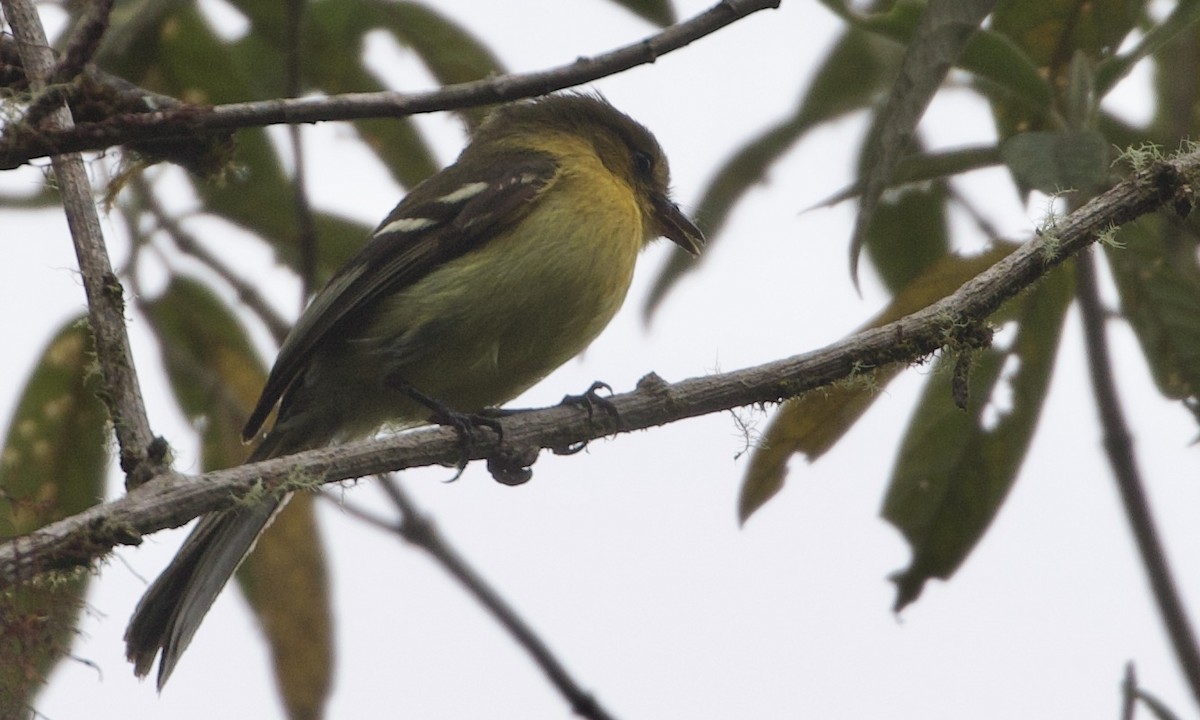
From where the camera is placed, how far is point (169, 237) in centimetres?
461

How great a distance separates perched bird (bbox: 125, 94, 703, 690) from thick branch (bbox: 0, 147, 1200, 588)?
1.11 meters

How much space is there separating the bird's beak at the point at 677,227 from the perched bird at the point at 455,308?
286mm

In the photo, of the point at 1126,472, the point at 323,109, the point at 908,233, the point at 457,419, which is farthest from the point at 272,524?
the point at 1126,472

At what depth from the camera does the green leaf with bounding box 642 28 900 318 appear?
178 inches

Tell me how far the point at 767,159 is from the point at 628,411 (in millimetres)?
1554

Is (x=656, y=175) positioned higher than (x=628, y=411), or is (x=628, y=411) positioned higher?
(x=656, y=175)

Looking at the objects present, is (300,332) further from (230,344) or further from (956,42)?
(956,42)

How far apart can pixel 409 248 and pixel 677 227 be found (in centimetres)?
105

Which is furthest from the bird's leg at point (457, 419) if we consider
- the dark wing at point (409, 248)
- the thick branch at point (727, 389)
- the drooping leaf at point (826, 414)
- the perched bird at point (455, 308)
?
the drooping leaf at point (826, 414)

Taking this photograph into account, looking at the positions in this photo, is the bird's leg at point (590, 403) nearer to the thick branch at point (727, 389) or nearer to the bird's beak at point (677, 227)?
the thick branch at point (727, 389)

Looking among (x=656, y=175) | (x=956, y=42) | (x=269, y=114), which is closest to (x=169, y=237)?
(x=656, y=175)

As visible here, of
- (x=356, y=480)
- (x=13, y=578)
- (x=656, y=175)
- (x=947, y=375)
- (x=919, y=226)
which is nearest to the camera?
(x=13, y=578)

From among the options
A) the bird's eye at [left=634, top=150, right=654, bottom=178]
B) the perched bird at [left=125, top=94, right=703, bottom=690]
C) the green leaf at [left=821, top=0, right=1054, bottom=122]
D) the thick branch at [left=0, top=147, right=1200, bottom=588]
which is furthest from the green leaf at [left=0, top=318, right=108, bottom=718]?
the green leaf at [left=821, top=0, right=1054, bottom=122]

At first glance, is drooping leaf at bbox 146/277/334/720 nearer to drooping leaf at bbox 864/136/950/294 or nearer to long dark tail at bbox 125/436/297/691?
long dark tail at bbox 125/436/297/691
